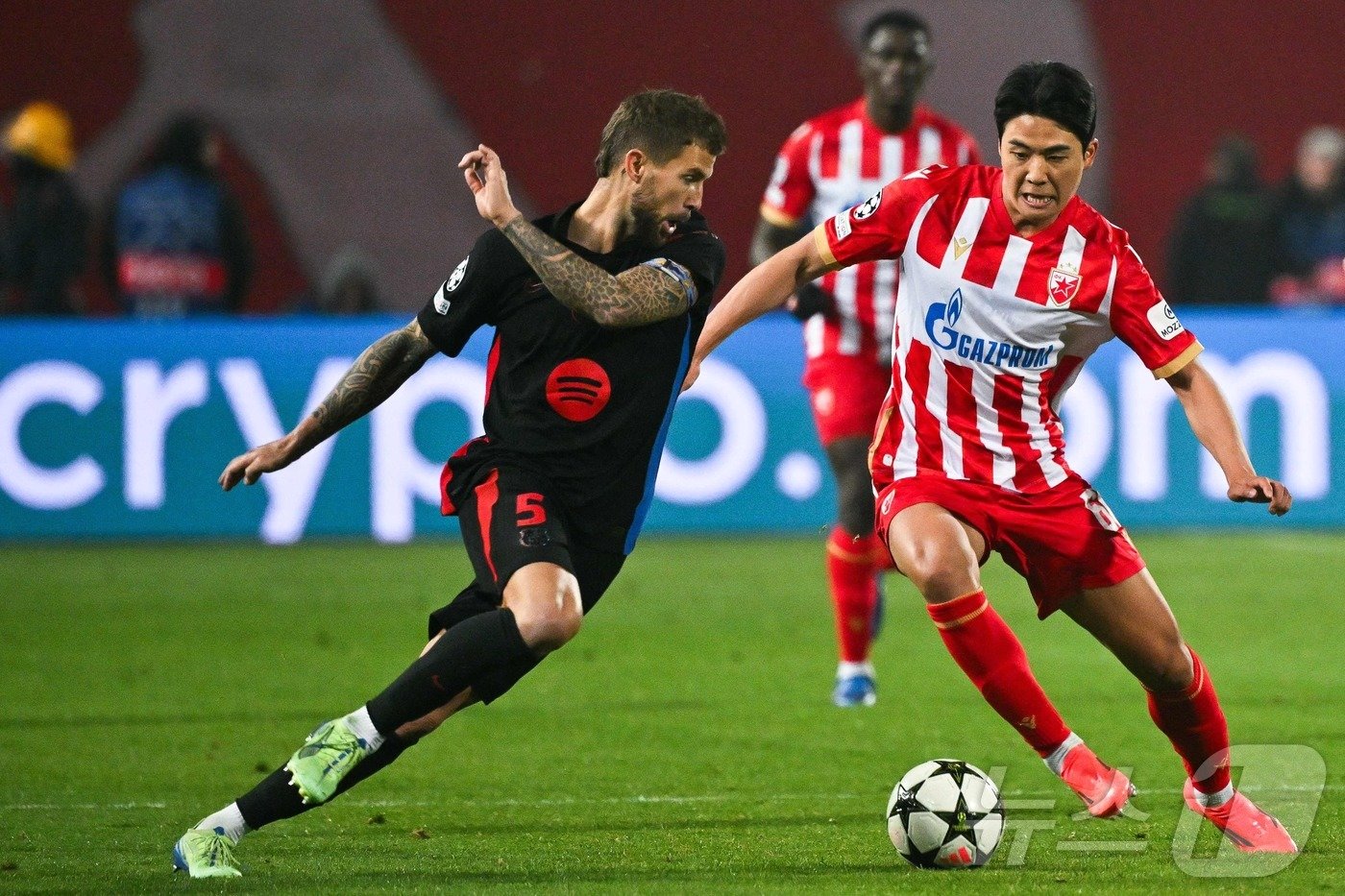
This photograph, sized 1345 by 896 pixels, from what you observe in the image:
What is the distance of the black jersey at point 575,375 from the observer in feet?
16.6

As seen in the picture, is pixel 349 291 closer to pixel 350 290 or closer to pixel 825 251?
pixel 350 290

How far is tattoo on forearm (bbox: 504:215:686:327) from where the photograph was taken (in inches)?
188

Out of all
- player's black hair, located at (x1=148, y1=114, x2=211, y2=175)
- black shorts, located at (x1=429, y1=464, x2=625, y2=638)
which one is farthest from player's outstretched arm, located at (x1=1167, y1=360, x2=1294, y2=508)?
player's black hair, located at (x1=148, y1=114, x2=211, y2=175)

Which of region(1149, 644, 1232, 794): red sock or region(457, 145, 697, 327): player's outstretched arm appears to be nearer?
region(457, 145, 697, 327): player's outstretched arm

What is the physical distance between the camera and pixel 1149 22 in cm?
1717

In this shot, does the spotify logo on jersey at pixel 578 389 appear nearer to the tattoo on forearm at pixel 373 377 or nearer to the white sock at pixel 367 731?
the tattoo on forearm at pixel 373 377

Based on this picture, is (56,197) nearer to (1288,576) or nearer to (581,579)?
(1288,576)

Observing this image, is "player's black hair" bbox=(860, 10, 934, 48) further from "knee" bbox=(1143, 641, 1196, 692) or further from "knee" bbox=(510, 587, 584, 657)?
"knee" bbox=(510, 587, 584, 657)

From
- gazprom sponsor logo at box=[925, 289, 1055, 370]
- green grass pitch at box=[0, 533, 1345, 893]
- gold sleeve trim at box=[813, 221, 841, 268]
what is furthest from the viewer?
gold sleeve trim at box=[813, 221, 841, 268]

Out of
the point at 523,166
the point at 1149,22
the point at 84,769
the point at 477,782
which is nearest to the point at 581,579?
the point at 477,782

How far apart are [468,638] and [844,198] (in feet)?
12.4

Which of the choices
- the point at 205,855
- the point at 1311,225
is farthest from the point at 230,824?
the point at 1311,225

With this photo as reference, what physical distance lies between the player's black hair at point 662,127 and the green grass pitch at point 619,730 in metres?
1.61

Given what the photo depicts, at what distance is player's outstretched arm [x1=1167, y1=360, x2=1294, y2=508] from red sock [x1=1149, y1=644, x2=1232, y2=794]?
47 centimetres
